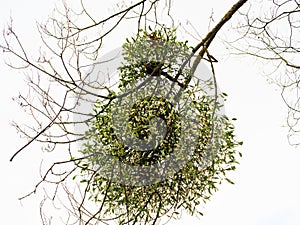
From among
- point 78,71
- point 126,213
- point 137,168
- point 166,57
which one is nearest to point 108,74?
point 78,71

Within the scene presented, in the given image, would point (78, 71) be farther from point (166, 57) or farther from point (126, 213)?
point (126, 213)

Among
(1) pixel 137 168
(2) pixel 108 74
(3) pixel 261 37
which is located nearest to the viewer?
(1) pixel 137 168

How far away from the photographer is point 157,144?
156 cm

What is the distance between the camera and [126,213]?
5.43 ft

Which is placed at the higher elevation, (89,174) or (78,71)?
(78,71)

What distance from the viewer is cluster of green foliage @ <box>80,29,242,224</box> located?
1.57 metres

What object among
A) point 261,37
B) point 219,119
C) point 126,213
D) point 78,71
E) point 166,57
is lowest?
point 126,213

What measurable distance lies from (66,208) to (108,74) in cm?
54

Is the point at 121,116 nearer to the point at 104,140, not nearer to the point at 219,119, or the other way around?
the point at 104,140

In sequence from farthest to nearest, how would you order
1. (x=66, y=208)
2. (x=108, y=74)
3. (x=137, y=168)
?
1. (x=66, y=208)
2. (x=108, y=74)
3. (x=137, y=168)

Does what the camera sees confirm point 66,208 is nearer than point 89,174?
No

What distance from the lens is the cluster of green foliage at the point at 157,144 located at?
1573mm

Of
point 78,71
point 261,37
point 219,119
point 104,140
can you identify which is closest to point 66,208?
point 104,140

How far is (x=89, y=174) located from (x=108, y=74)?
353 mm
